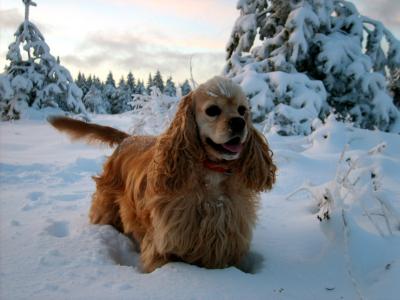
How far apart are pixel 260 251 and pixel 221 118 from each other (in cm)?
101

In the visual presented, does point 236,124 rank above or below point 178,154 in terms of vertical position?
above

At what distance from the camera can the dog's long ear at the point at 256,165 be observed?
2990mm

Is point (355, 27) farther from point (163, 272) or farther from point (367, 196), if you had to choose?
point (163, 272)

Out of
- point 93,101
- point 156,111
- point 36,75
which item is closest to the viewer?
point 156,111

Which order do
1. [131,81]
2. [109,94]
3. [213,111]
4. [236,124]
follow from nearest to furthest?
[236,124] → [213,111] → [109,94] → [131,81]

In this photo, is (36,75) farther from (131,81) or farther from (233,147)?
(131,81)

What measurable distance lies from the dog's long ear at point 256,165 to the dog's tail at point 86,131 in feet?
5.74

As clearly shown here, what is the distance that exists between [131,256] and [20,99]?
14.8m

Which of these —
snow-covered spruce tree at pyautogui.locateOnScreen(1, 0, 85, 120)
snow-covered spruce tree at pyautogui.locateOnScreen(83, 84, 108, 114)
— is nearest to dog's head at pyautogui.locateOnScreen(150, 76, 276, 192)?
snow-covered spruce tree at pyautogui.locateOnScreen(1, 0, 85, 120)

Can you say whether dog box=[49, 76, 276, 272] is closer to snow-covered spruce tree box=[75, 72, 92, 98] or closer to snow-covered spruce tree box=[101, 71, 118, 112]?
snow-covered spruce tree box=[101, 71, 118, 112]

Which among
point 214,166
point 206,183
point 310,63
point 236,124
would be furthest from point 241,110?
point 310,63

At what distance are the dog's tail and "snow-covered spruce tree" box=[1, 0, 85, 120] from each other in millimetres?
13020

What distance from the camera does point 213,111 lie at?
2.90 m

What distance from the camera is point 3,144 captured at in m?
8.83
